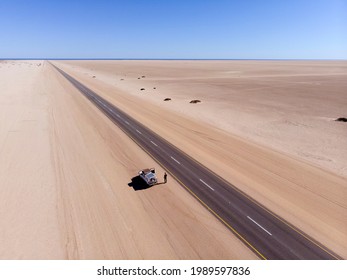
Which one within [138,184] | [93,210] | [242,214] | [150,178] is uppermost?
[150,178]

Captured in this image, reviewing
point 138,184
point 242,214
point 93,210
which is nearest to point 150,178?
point 138,184

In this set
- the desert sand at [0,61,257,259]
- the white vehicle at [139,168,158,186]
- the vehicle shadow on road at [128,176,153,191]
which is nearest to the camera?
the desert sand at [0,61,257,259]

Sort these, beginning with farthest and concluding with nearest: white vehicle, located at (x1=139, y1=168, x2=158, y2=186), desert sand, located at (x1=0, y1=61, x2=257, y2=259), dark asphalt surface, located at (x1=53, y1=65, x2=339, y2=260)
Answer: white vehicle, located at (x1=139, y1=168, x2=158, y2=186)
dark asphalt surface, located at (x1=53, y1=65, x2=339, y2=260)
desert sand, located at (x1=0, y1=61, x2=257, y2=259)

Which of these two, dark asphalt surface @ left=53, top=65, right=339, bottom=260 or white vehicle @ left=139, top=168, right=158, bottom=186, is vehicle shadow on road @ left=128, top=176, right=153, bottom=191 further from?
dark asphalt surface @ left=53, top=65, right=339, bottom=260

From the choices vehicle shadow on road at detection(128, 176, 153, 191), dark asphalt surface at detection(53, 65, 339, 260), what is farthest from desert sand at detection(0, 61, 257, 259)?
dark asphalt surface at detection(53, 65, 339, 260)

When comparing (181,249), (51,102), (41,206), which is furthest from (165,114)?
(181,249)

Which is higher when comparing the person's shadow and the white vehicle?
the white vehicle

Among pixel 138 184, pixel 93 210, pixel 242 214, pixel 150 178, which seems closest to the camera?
pixel 93 210

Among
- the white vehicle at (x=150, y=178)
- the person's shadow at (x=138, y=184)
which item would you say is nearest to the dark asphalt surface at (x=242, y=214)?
the white vehicle at (x=150, y=178)

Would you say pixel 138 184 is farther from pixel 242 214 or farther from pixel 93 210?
pixel 242 214
